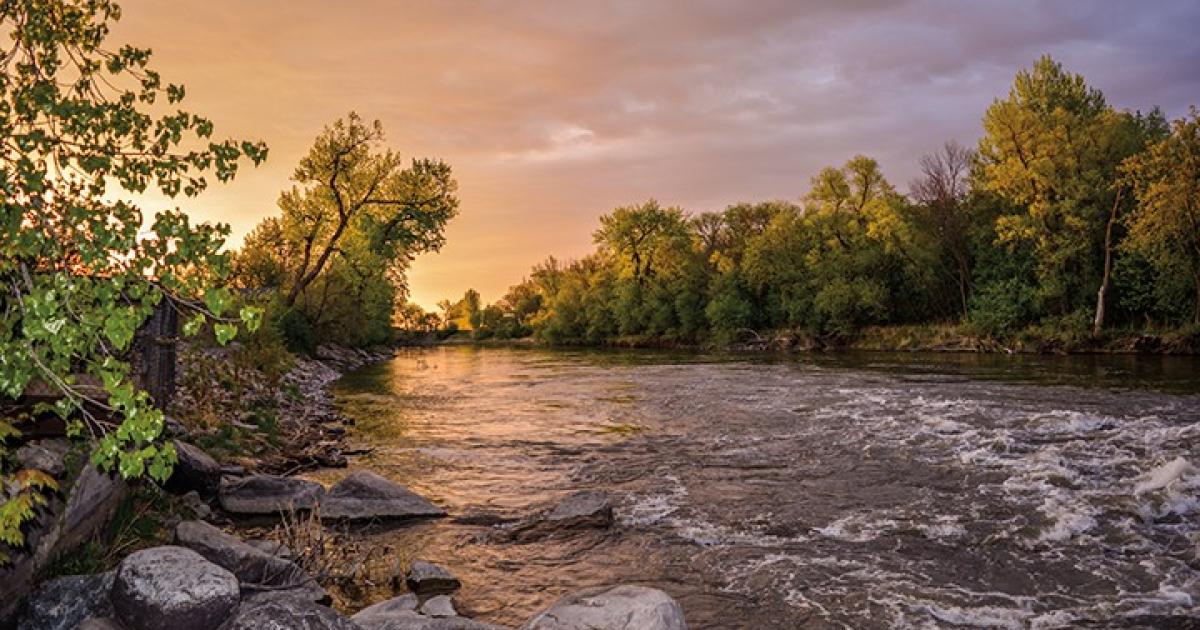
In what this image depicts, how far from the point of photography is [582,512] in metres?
11.6

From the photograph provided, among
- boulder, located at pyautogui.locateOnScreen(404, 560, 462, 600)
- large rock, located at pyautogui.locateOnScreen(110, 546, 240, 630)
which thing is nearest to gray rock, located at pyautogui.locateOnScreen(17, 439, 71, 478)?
large rock, located at pyautogui.locateOnScreen(110, 546, 240, 630)

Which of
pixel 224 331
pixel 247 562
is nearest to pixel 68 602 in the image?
pixel 247 562

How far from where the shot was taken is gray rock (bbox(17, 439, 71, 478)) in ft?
24.2

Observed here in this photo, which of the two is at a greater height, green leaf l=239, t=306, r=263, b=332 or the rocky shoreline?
green leaf l=239, t=306, r=263, b=332

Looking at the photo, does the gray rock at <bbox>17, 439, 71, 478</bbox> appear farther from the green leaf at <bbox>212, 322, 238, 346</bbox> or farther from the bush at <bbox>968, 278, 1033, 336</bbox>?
the bush at <bbox>968, 278, 1033, 336</bbox>

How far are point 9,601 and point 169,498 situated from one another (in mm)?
4133

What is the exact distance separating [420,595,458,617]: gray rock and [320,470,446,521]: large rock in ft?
12.9

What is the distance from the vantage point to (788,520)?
37.3 ft

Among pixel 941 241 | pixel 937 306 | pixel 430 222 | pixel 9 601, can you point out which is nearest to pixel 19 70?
pixel 9 601

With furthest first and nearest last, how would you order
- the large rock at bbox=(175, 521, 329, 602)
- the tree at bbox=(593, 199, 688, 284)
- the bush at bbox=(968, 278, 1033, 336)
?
the tree at bbox=(593, 199, 688, 284), the bush at bbox=(968, 278, 1033, 336), the large rock at bbox=(175, 521, 329, 602)

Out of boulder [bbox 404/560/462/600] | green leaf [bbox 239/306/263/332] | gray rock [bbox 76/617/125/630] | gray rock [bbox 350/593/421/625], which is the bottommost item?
boulder [bbox 404/560/462/600]

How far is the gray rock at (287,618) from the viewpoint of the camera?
5.83 meters

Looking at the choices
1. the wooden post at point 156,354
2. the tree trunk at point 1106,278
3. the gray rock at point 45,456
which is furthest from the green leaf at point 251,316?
the tree trunk at point 1106,278

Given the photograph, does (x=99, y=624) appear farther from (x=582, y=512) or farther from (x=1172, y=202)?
(x=1172, y=202)
